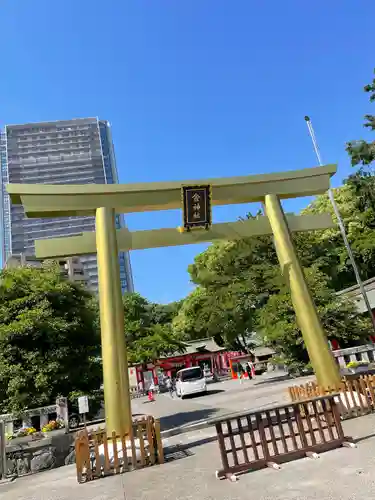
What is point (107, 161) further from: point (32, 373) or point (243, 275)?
point (32, 373)

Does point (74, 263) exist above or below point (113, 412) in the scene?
above

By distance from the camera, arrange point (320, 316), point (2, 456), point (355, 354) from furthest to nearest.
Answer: point (320, 316) → point (355, 354) → point (2, 456)

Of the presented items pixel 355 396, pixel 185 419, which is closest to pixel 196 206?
pixel 355 396

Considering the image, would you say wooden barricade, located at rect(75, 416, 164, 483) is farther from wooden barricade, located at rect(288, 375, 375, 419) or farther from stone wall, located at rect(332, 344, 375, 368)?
stone wall, located at rect(332, 344, 375, 368)

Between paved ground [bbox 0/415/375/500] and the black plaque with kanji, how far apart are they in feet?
17.3

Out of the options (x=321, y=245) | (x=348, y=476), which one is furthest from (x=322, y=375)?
(x=321, y=245)

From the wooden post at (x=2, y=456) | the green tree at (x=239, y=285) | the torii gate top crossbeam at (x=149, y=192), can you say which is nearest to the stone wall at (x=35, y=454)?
the wooden post at (x=2, y=456)

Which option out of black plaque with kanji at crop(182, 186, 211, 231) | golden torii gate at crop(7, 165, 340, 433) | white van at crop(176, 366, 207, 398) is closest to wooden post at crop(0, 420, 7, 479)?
golden torii gate at crop(7, 165, 340, 433)

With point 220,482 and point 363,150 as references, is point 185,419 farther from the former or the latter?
point 363,150

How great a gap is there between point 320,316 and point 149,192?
1134cm

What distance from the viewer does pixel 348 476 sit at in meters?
4.20

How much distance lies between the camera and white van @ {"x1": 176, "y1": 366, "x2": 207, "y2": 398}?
2194 centimetres

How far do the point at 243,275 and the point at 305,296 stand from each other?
12174mm

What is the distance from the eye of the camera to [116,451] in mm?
6336
